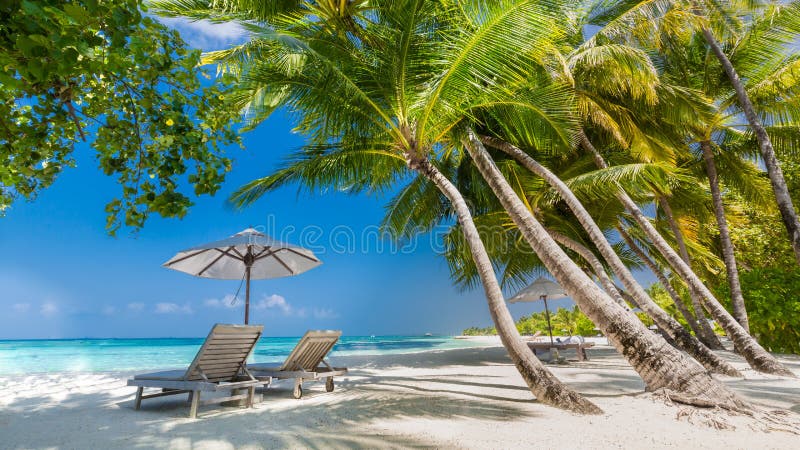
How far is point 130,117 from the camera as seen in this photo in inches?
67.1

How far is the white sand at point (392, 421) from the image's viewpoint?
291 cm

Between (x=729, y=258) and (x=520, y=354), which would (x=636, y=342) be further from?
(x=729, y=258)

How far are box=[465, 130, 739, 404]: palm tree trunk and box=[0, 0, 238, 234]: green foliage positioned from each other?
3943mm

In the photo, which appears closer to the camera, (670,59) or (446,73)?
(446,73)

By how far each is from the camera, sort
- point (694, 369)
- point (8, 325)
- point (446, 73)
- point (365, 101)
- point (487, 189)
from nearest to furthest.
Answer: point (694, 369) → point (446, 73) → point (365, 101) → point (487, 189) → point (8, 325)

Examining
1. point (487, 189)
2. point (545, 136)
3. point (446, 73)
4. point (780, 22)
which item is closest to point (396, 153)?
point (446, 73)

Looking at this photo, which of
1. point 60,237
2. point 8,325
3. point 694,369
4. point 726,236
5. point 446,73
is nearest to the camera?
point 694,369

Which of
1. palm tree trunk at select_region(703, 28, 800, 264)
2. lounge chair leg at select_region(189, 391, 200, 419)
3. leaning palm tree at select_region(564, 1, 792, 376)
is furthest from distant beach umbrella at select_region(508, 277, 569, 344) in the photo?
lounge chair leg at select_region(189, 391, 200, 419)

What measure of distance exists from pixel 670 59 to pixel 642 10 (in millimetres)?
3041

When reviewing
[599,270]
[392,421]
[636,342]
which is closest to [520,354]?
[636,342]

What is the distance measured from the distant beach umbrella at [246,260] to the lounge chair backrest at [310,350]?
1.39m

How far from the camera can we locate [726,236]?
813 centimetres

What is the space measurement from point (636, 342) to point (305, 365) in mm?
3922

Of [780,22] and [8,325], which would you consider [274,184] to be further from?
[8,325]
